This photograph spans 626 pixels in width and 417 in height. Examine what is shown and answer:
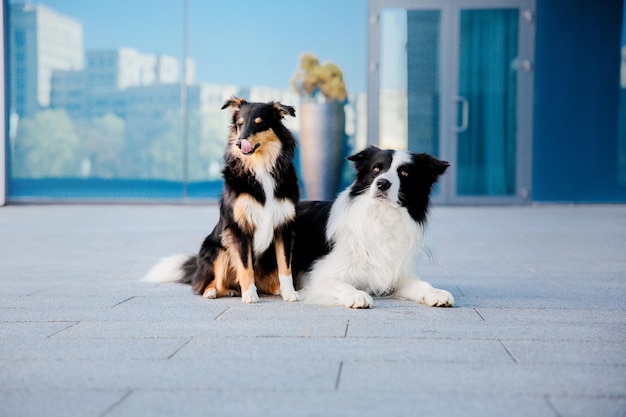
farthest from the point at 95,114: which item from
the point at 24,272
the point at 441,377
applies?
the point at 441,377

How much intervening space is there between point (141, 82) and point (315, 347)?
8.29 metres

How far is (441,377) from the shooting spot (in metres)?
2.17

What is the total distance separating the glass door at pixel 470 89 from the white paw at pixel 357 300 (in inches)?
265

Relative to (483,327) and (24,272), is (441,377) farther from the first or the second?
(24,272)

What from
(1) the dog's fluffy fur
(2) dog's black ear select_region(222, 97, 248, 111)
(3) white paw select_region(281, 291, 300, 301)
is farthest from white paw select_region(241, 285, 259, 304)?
(2) dog's black ear select_region(222, 97, 248, 111)

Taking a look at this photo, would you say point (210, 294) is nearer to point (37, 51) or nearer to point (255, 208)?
point (255, 208)

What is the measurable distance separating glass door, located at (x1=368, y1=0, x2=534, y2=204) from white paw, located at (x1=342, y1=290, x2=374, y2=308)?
265 inches

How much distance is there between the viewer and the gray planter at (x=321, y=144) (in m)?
9.55

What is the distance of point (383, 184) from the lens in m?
3.49

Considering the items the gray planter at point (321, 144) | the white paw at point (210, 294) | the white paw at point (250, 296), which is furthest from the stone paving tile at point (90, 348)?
the gray planter at point (321, 144)

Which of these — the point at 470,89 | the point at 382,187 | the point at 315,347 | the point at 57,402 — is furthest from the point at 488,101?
the point at 57,402

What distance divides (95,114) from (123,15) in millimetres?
1374

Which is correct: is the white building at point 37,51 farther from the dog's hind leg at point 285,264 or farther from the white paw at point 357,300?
the white paw at point 357,300

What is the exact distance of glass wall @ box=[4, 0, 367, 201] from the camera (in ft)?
33.4
